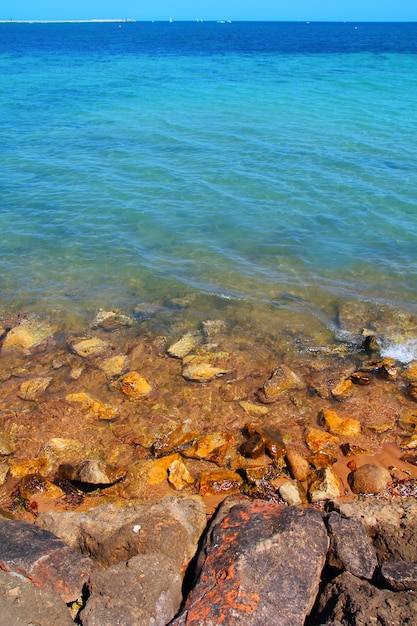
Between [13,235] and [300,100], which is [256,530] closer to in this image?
[13,235]

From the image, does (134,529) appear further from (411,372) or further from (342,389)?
(411,372)

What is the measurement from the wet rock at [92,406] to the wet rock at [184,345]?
6.52 feet

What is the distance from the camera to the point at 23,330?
11.5 meters

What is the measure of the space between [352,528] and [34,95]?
38779mm

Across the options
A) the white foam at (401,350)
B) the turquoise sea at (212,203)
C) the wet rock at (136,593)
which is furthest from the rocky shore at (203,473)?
the turquoise sea at (212,203)

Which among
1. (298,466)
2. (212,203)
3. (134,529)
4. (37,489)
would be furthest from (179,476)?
Answer: (212,203)

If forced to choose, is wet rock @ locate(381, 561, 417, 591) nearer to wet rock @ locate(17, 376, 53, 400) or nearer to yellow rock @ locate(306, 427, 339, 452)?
yellow rock @ locate(306, 427, 339, 452)

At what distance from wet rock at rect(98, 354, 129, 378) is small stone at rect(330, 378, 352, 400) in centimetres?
413

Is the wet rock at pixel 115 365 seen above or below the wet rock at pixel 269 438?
below

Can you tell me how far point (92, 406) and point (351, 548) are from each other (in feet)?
16.8

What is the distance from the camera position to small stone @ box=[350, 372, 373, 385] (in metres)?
9.84

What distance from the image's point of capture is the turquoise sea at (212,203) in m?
13.5

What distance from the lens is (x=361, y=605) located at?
5.09 meters

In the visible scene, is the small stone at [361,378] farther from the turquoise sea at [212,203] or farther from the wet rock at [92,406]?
the wet rock at [92,406]
